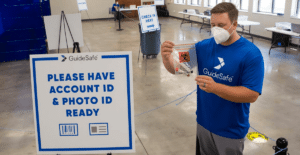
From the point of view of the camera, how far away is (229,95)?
63.4 inches

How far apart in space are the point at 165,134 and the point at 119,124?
248 centimetres

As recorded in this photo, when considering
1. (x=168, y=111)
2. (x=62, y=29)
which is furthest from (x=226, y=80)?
(x=62, y=29)

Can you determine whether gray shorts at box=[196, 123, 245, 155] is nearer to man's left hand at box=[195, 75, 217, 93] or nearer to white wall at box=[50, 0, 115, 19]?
man's left hand at box=[195, 75, 217, 93]

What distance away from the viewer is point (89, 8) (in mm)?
19516

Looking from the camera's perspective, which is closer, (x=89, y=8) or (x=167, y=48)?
(x=167, y=48)

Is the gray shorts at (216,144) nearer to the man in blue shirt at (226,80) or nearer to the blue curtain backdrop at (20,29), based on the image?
the man in blue shirt at (226,80)

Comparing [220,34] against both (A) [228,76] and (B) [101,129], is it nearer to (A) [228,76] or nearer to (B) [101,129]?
(A) [228,76]

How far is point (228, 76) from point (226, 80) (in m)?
0.03

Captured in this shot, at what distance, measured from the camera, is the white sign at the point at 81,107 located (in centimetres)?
159

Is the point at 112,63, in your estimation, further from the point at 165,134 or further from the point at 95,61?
the point at 165,134

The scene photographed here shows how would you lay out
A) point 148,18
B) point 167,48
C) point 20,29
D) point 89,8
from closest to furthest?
point 167,48 < point 148,18 < point 20,29 < point 89,8

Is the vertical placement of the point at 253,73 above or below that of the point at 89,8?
below

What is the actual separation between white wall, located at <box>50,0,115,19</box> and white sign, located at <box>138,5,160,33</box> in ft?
44.4

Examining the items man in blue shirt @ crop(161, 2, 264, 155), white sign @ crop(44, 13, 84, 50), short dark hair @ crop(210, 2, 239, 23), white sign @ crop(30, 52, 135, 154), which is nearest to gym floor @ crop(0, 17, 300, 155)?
white sign @ crop(44, 13, 84, 50)
